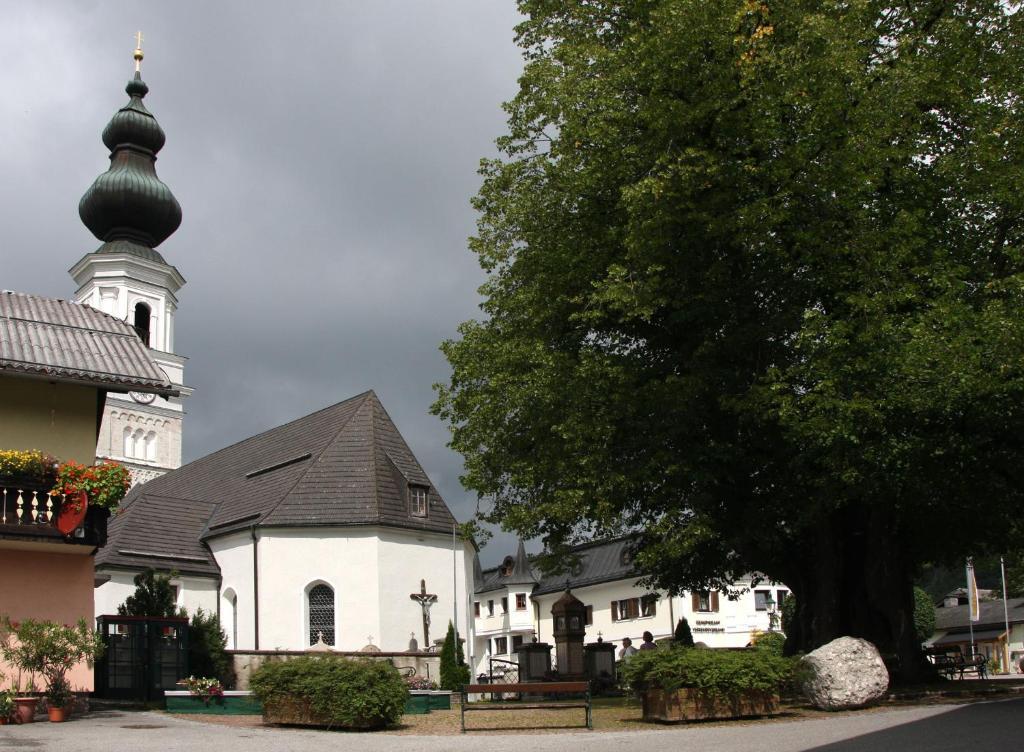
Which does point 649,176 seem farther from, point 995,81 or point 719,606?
point 719,606

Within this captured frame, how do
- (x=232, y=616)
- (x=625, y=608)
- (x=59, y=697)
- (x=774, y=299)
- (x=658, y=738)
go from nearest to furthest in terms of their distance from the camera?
(x=658, y=738) < (x=59, y=697) < (x=774, y=299) < (x=232, y=616) < (x=625, y=608)

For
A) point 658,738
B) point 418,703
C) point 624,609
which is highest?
point 658,738

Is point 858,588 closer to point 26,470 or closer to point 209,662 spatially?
point 209,662

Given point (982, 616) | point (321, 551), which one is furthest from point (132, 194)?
point (982, 616)

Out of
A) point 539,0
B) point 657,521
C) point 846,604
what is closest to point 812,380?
point 657,521

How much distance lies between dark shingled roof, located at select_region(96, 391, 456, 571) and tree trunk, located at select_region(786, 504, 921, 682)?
1454 centimetres

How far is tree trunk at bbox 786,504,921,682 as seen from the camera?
22.1m

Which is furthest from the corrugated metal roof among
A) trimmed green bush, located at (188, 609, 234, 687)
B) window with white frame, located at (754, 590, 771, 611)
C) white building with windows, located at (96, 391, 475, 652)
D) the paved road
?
window with white frame, located at (754, 590, 771, 611)

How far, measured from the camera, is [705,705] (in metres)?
16.2

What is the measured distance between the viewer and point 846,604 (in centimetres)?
2325

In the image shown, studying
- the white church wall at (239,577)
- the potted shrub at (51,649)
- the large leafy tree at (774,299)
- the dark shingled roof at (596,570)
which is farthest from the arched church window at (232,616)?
the dark shingled roof at (596,570)

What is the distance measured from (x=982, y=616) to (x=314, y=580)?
164ft

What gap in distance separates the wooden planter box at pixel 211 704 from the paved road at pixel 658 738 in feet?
12.4

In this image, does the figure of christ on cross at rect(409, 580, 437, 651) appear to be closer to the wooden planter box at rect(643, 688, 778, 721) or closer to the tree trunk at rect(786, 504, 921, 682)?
the tree trunk at rect(786, 504, 921, 682)
